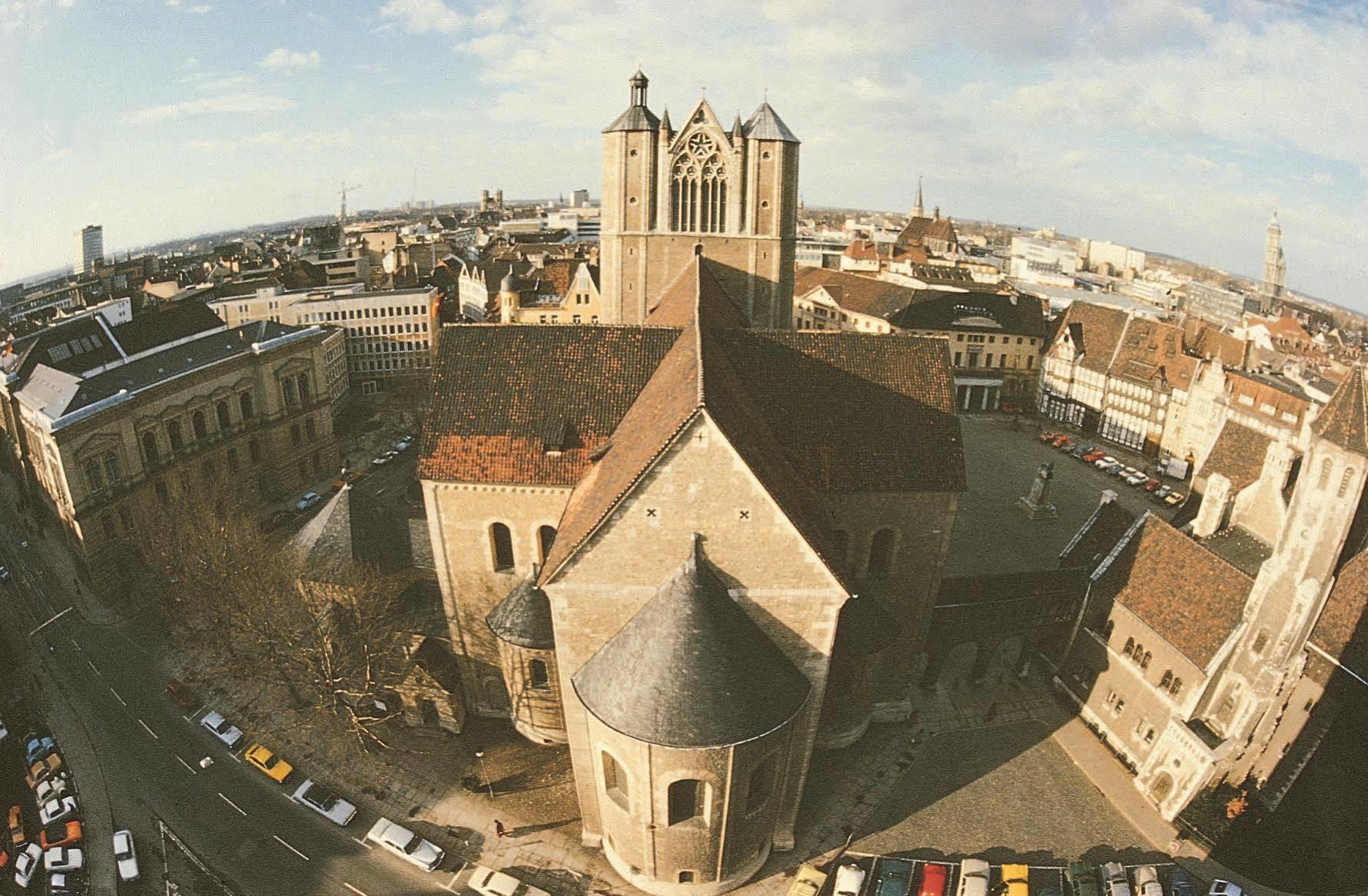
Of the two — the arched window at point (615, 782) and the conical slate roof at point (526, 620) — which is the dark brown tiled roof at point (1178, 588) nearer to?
the arched window at point (615, 782)

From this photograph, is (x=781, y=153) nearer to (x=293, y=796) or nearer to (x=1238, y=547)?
(x=1238, y=547)

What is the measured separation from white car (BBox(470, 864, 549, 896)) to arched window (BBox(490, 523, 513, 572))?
1248cm

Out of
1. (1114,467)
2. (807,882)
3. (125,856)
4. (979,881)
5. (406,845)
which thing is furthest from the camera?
(1114,467)

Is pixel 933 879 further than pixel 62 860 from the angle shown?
No

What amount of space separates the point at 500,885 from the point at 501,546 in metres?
13.8

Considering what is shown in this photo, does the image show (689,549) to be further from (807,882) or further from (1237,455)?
(1237,455)

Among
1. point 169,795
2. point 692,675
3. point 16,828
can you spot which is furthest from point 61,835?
point 692,675

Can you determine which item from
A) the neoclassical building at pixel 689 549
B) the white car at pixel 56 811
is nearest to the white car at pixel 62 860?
the white car at pixel 56 811

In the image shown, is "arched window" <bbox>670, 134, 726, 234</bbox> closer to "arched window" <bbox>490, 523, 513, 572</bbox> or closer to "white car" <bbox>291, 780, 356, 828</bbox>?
"arched window" <bbox>490, 523, 513, 572</bbox>

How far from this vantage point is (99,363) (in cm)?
5834

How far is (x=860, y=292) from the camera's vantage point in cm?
10675

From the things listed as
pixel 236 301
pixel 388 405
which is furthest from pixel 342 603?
pixel 236 301

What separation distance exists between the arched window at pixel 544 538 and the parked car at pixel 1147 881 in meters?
28.1

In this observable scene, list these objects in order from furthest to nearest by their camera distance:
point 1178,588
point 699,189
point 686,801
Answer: point 699,189 < point 1178,588 < point 686,801
